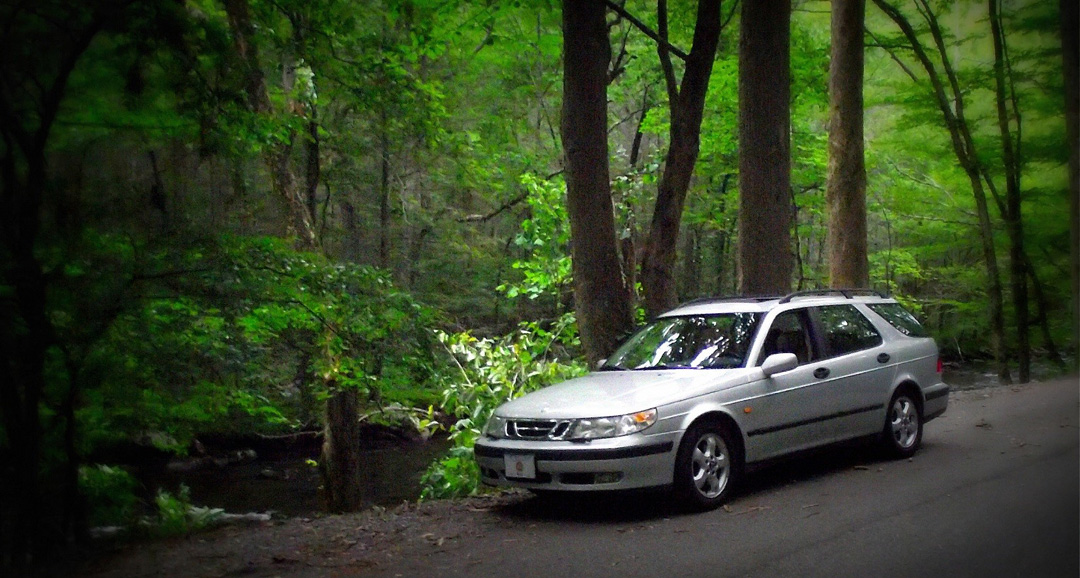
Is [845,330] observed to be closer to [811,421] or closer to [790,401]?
[811,421]

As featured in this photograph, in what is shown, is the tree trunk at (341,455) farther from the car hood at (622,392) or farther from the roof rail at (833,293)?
the roof rail at (833,293)

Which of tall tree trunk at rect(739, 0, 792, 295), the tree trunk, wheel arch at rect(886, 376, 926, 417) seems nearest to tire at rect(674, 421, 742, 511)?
wheel arch at rect(886, 376, 926, 417)

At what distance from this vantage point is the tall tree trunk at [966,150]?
6250 mm

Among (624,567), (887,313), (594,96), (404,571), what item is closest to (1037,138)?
(624,567)

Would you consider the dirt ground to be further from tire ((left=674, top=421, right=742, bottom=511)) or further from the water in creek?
the water in creek

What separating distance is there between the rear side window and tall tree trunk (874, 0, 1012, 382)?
2.67ft

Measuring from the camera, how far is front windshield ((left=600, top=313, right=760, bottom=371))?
855cm

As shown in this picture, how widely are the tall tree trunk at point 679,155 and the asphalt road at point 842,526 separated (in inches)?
153

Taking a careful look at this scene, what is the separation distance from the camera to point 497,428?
796 cm

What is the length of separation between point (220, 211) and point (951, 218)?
1249 centimetres

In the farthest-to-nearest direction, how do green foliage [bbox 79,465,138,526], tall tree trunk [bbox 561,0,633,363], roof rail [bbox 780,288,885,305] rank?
tall tree trunk [bbox 561,0,633,363]
roof rail [bbox 780,288,885,305]
green foliage [bbox 79,465,138,526]

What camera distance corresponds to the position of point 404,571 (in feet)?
20.1

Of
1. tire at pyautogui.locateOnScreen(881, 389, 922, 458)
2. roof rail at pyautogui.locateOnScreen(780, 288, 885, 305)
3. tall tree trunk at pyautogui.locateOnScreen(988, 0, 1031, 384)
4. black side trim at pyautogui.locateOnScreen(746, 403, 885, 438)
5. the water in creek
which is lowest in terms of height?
the water in creek

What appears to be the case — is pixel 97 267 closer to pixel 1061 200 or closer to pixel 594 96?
pixel 1061 200
